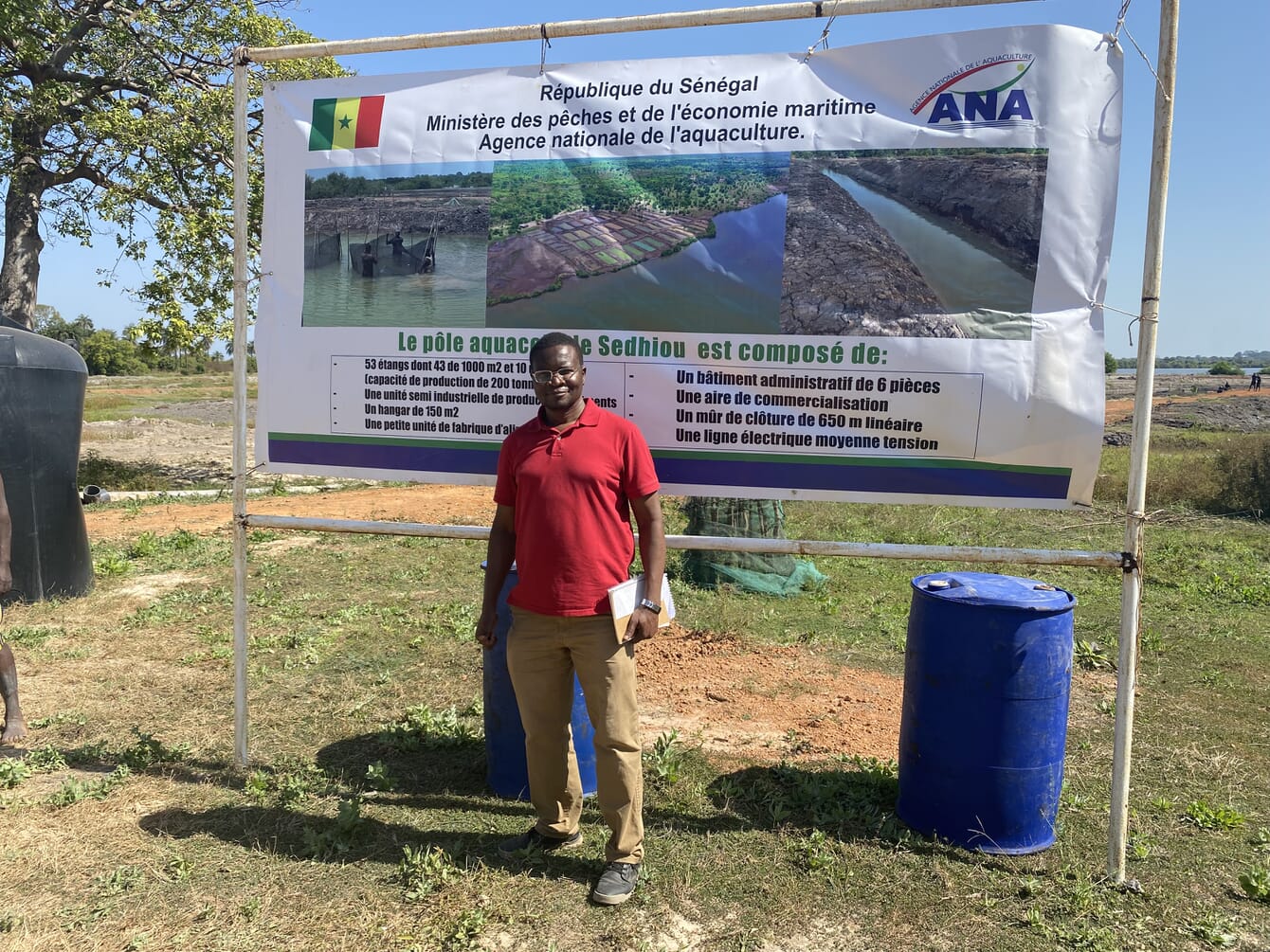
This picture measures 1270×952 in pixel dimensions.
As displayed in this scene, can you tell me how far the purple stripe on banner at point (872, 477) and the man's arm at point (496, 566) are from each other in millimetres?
712

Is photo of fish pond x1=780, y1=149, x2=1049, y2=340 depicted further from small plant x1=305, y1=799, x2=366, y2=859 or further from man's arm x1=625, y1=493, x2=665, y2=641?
small plant x1=305, y1=799, x2=366, y2=859

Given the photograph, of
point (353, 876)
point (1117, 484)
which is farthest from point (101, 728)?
point (1117, 484)

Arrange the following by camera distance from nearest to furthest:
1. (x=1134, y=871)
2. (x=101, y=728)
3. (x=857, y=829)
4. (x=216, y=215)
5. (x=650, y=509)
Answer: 1. (x=650, y=509)
2. (x=1134, y=871)
3. (x=857, y=829)
4. (x=101, y=728)
5. (x=216, y=215)

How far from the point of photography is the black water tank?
6.75 metres

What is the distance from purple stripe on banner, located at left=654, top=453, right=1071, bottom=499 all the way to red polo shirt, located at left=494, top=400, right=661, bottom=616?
502 mm

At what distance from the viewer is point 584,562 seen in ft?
10.1

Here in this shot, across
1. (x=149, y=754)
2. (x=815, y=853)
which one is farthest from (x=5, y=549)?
(x=815, y=853)

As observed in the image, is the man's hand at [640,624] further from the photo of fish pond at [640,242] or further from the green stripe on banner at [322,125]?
the green stripe on banner at [322,125]

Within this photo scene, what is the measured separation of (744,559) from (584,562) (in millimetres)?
4985

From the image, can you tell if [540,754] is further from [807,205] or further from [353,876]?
[807,205]

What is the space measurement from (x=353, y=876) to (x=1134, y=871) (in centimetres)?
305

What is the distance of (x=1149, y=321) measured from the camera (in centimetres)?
320

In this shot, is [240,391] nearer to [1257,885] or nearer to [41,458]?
[41,458]

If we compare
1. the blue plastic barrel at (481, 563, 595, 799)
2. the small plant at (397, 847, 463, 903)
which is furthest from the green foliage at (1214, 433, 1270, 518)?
the small plant at (397, 847, 463, 903)
